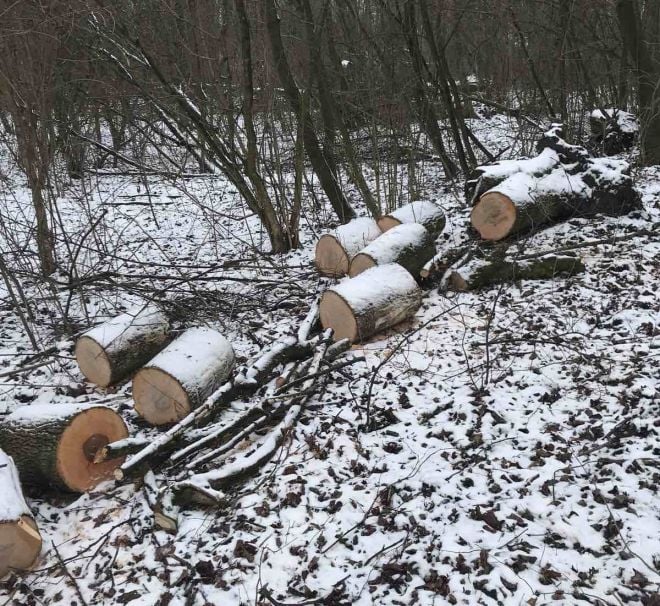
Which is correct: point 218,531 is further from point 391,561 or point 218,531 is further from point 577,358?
point 577,358

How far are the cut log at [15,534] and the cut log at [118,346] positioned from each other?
5.00ft

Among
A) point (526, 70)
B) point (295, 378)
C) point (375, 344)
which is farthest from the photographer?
point (526, 70)

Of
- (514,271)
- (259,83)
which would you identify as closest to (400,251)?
(514,271)

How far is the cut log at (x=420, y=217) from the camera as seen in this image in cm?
612

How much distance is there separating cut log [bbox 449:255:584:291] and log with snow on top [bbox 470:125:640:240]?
721mm

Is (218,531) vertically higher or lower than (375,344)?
lower

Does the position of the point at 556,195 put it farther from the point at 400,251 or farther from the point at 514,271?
the point at 400,251

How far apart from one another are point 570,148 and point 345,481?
16.9ft

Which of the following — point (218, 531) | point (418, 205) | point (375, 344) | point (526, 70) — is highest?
point (526, 70)

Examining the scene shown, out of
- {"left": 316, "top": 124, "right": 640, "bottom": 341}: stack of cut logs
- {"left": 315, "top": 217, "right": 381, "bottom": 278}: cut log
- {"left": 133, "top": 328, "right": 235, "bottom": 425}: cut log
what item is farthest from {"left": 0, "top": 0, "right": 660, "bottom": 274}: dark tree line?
{"left": 133, "top": 328, "right": 235, "bottom": 425}: cut log

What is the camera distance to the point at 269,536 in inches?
109

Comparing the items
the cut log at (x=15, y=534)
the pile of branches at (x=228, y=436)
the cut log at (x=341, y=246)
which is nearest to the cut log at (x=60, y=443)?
the pile of branches at (x=228, y=436)

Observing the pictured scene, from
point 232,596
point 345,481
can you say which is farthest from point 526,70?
point 232,596

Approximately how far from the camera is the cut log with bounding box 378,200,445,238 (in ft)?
20.1
